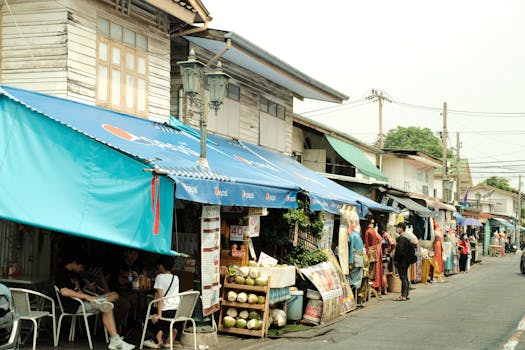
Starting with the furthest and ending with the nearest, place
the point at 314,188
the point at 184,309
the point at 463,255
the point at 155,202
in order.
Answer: the point at 463,255 → the point at 314,188 → the point at 184,309 → the point at 155,202

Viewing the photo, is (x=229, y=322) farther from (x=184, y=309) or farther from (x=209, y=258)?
(x=184, y=309)

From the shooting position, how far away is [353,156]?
88.6ft

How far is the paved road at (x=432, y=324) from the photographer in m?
10.2

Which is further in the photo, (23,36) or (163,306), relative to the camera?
(23,36)

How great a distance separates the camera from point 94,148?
897cm

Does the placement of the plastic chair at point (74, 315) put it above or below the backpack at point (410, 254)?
below

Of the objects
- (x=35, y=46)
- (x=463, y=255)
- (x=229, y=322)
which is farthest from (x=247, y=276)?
(x=463, y=255)

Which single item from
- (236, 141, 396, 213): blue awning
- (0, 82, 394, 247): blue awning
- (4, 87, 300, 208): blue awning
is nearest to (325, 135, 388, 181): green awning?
(236, 141, 396, 213): blue awning

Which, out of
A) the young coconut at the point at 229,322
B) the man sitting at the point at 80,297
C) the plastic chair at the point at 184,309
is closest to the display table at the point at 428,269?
the young coconut at the point at 229,322

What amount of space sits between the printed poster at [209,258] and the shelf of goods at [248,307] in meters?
0.82

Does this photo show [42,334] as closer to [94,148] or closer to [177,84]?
[94,148]

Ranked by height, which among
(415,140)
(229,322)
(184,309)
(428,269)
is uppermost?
(415,140)

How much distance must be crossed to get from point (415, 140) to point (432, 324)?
6942 cm

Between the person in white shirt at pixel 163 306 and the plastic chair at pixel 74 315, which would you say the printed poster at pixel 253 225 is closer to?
the person in white shirt at pixel 163 306
